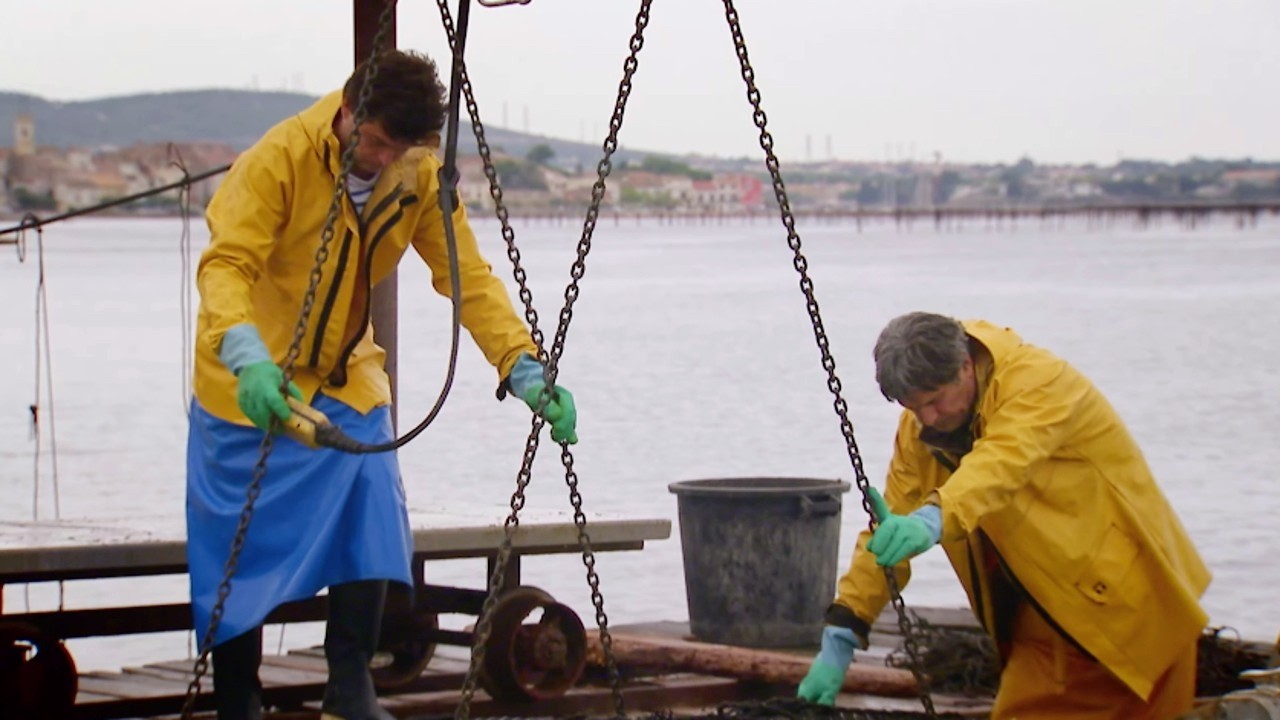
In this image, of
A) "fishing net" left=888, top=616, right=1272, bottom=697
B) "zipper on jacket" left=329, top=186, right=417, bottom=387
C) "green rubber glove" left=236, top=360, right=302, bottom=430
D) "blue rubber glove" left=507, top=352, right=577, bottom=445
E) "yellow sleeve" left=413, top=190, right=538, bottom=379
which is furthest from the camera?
"fishing net" left=888, top=616, right=1272, bottom=697

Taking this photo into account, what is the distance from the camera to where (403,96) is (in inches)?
151

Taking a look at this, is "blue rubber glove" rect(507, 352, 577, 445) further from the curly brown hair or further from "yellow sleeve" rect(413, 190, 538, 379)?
the curly brown hair

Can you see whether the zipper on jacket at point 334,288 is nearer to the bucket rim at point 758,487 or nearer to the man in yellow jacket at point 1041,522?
the man in yellow jacket at point 1041,522

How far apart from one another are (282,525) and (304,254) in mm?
556

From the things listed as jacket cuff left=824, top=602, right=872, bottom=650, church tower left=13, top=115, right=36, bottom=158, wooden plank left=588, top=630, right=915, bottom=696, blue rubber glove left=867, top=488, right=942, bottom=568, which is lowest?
wooden plank left=588, top=630, right=915, bottom=696

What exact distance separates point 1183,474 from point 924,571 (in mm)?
5142

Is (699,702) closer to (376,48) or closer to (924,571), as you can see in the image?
(376,48)

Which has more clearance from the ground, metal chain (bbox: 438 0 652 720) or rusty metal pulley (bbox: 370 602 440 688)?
metal chain (bbox: 438 0 652 720)

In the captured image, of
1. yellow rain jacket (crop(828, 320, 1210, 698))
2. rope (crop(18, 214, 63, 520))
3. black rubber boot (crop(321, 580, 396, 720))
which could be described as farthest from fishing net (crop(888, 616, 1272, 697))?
rope (crop(18, 214, 63, 520))

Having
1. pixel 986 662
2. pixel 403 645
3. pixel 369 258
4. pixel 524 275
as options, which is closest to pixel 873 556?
pixel 524 275

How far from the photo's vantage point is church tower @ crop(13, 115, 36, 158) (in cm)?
13975

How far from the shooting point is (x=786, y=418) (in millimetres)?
18781

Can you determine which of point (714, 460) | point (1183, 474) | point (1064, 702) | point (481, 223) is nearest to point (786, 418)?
point (714, 460)

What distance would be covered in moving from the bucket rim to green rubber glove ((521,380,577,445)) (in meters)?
2.45
